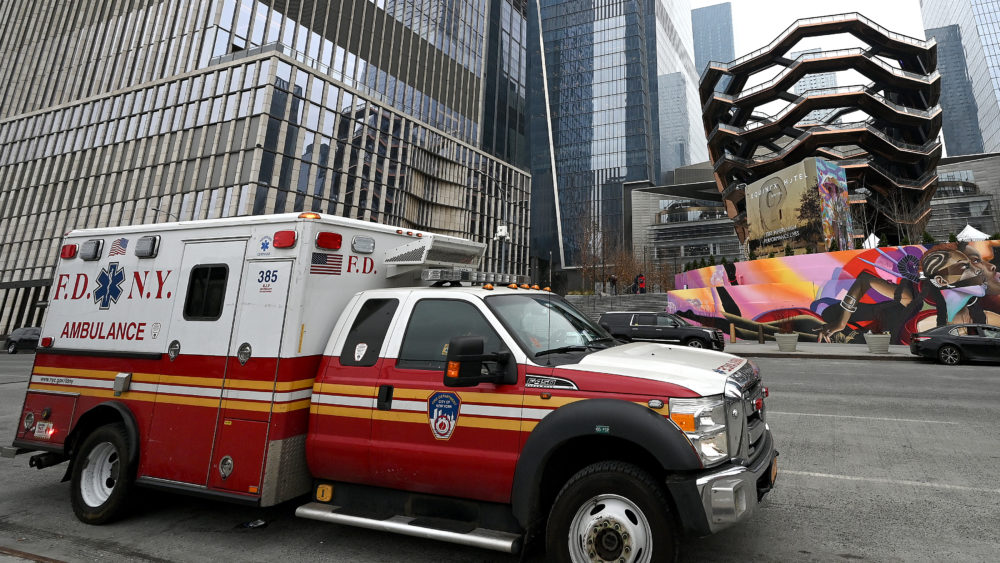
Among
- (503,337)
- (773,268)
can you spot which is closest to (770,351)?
(773,268)

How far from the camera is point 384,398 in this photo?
3381mm

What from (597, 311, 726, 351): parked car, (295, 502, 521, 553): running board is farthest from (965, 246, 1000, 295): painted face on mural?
(295, 502, 521, 553): running board

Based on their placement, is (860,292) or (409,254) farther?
(860,292)

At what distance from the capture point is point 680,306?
30.8 m

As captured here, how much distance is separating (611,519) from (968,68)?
178103mm

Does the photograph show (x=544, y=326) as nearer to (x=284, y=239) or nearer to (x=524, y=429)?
(x=524, y=429)

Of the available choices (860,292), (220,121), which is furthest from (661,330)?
(220,121)

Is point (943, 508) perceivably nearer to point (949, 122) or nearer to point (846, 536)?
point (846, 536)

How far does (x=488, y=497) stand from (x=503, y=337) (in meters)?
1.06

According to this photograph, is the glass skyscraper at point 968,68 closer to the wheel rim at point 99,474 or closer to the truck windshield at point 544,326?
the truck windshield at point 544,326

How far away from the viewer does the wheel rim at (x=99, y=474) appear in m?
4.18

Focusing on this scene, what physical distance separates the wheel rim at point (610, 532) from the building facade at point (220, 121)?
42.3 metres

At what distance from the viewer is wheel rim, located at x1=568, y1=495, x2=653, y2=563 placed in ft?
8.84

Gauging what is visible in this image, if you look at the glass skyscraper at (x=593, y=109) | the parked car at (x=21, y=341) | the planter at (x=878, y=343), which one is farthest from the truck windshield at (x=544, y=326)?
Result: the glass skyscraper at (x=593, y=109)
